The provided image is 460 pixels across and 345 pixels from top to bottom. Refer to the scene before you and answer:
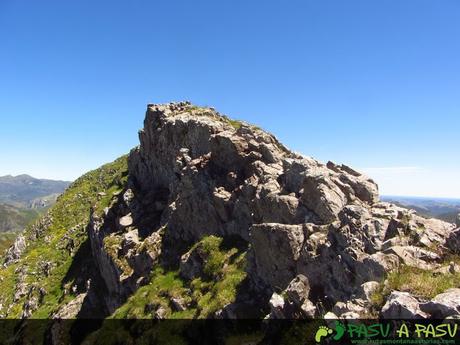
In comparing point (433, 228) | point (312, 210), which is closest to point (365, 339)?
point (433, 228)

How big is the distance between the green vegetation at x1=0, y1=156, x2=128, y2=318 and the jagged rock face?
363 inches

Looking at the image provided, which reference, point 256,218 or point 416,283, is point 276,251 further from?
point 416,283

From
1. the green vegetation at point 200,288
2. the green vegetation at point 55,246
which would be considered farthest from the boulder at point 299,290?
the green vegetation at point 55,246

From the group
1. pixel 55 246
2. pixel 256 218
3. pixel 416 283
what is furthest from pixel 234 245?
pixel 55 246

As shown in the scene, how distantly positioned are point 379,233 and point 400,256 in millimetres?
2810

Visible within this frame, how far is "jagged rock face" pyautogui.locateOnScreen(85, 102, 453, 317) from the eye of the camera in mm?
21062

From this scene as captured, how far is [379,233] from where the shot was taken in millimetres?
21875

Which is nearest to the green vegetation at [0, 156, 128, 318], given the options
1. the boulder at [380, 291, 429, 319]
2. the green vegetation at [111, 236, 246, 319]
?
the green vegetation at [111, 236, 246, 319]

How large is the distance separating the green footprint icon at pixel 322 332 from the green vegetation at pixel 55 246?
45.6 meters

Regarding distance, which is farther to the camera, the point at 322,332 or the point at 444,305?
the point at 322,332

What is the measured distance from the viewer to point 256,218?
3434 centimetres

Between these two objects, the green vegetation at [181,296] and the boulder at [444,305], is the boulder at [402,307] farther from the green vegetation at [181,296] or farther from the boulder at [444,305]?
the green vegetation at [181,296]

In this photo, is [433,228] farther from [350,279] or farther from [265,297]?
[265,297]

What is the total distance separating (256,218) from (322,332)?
18263 millimetres
